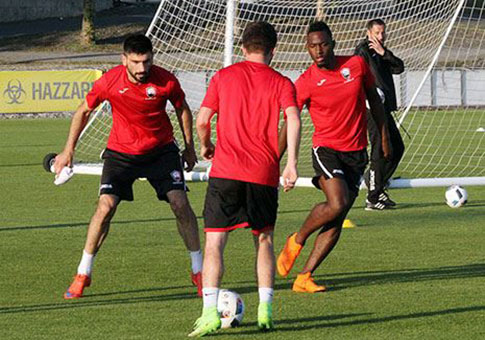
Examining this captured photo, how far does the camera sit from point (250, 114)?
7.54 m

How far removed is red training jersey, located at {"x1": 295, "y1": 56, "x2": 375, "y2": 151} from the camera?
9.33m

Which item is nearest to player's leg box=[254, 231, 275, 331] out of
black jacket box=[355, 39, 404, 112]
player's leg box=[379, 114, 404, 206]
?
player's leg box=[379, 114, 404, 206]

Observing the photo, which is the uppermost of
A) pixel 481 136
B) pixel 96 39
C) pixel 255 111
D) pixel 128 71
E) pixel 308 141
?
pixel 255 111

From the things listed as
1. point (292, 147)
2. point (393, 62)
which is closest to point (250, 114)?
point (292, 147)

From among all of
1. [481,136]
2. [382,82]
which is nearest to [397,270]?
[382,82]

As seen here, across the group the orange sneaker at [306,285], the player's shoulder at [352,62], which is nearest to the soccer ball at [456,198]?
the player's shoulder at [352,62]

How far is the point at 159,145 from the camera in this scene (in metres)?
9.46

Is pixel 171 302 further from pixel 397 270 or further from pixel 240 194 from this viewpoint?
pixel 397 270

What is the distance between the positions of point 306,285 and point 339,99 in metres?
1.39

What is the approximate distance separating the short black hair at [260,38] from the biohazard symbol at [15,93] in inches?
1003

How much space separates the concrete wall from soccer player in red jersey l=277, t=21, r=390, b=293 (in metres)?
50.0

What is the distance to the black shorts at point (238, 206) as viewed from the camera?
7.59 m

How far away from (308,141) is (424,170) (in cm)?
230

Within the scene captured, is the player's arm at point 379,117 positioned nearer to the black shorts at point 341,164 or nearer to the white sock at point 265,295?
the black shorts at point 341,164
